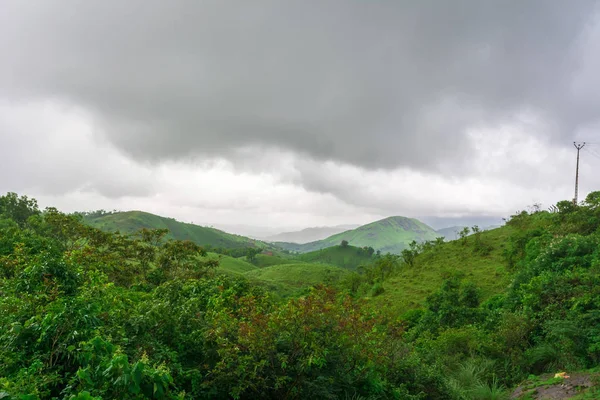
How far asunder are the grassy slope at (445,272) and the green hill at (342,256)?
138 metres

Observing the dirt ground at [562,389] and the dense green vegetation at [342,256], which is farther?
the dense green vegetation at [342,256]

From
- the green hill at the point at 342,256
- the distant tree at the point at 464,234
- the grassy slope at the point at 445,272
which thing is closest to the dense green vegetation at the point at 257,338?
the grassy slope at the point at 445,272

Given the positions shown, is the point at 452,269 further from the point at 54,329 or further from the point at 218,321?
the point at 54,329

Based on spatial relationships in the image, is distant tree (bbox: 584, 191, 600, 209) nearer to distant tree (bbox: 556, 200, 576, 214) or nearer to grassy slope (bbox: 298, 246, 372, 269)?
distant tree (bbox: 556, 200, 576, 214)

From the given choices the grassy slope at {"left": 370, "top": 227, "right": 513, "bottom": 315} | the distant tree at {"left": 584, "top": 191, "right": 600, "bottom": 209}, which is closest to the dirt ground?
the grassy slope at {"left": 370, "top": 227, "right": 513, "bottom": 315}

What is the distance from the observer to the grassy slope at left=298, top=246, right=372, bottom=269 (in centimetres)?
18400

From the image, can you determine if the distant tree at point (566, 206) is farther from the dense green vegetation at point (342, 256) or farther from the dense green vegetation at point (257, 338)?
the dense green vegetation at point (342, 256)

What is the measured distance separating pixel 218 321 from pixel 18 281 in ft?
18.7

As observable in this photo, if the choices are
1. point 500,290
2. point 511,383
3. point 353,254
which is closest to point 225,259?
point 353,254

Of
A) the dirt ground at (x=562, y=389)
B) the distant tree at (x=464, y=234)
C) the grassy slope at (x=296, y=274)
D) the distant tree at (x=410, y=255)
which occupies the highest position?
the distant tree at (x=464, y=234)

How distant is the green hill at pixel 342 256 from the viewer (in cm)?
18412

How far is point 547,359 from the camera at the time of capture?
12203 mm

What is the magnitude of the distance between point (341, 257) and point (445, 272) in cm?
15506

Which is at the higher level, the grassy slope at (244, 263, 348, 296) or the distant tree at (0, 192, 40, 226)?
the distant tree at (0, 192, 40, 226)
